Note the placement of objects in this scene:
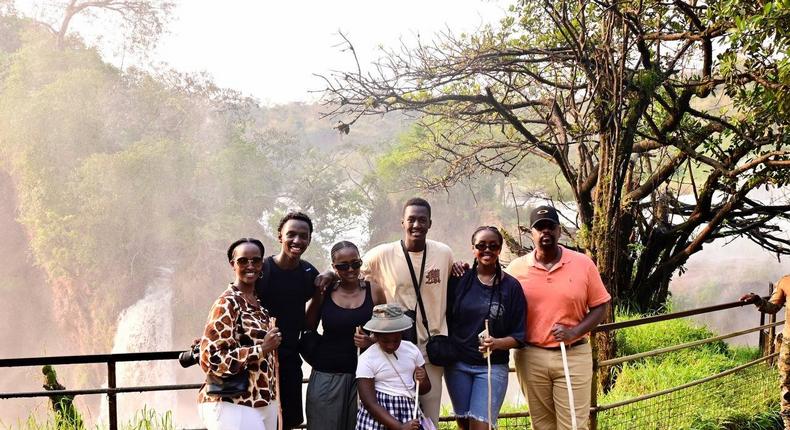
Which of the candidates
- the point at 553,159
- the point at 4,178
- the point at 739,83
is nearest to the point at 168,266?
the point at 4,178

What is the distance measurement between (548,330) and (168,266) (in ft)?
98.5

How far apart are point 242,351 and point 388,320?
0.62 m

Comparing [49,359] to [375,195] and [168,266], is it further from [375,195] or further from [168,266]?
[375,195]

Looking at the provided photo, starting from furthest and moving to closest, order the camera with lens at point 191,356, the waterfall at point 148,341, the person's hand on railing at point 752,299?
the waterfall at point 148,341, the person's hand on railing at point 752,299, the camera with lens at point 191,356

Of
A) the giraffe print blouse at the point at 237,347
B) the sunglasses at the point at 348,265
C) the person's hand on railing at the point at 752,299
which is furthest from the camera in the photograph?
the person's hand on railing at the point at 752,299

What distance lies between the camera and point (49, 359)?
150 inches

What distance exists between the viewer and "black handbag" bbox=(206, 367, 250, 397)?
311 centimetres

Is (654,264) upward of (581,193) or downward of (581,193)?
downward

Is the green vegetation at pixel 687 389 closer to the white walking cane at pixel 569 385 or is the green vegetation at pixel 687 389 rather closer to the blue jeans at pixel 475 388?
the white walking cane at pixel 569 385

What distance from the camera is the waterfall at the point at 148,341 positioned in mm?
28281

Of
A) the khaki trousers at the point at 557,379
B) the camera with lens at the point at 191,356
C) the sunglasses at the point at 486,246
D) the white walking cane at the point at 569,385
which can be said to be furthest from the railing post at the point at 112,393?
the white walking cane at the point at 569,385

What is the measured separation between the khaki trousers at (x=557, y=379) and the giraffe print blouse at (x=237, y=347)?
125cm

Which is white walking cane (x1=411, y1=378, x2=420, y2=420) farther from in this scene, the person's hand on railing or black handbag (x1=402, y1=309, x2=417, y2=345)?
the person's hand on railing

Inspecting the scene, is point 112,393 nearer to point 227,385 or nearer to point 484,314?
point 227,385
